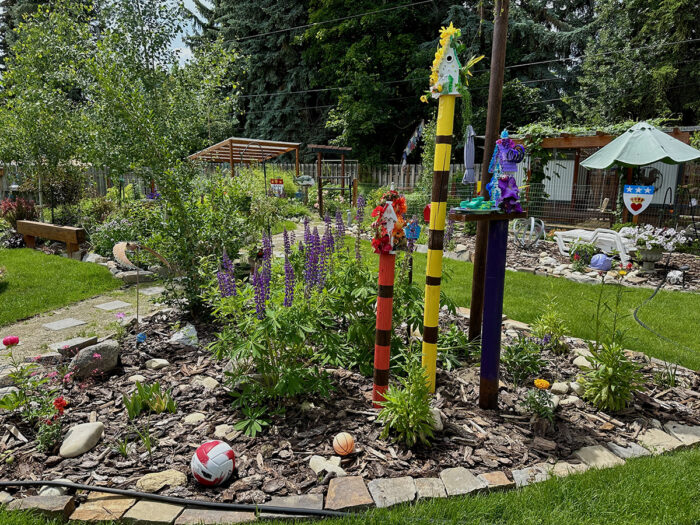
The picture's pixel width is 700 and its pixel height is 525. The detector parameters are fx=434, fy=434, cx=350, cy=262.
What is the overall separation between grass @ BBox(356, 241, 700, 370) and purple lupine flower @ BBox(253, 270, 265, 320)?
3.84 feet

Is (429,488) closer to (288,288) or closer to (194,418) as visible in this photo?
(288,288)

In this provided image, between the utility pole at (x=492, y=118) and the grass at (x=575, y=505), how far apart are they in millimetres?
1410

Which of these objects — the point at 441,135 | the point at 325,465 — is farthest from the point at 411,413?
the point at 441,135

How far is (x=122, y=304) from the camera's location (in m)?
5.11

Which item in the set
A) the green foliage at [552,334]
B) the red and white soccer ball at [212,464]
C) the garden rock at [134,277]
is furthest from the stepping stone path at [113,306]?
the green foliage at [552,334]

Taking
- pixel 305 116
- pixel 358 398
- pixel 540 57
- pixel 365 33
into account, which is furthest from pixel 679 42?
pixel 358 398

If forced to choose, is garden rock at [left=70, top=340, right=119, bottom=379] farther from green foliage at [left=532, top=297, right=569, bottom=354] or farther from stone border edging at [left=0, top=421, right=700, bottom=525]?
green foliage at [left=532, top=297, right=569, bottom=354]

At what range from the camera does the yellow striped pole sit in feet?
8.03

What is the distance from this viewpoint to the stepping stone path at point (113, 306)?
16.3ft

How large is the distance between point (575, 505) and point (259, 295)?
1.94 meters

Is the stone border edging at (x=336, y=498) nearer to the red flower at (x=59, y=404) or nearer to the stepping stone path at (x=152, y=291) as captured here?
the red flower at (x=59, y=404)

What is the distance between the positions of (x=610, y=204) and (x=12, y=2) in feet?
114

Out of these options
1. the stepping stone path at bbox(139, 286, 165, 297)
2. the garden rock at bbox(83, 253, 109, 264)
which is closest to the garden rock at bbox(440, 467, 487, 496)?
the stepping stone path at bbox(139, 286, 165, 297)

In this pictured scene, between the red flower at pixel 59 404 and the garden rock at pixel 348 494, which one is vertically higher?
the red flower at pixel 59 404
